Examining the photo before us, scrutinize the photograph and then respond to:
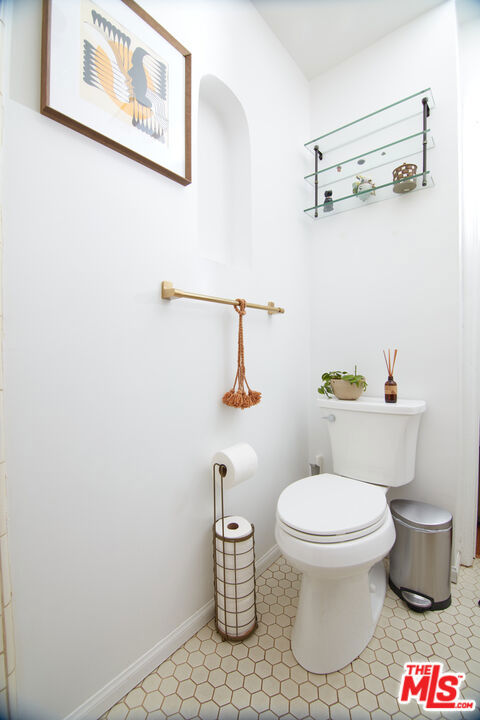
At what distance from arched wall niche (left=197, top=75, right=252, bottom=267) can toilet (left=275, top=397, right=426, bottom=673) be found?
92cm

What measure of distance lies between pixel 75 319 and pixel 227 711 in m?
1.13

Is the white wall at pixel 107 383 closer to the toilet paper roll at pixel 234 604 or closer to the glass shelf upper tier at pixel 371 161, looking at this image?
the toilet paper roll at pixel 234 604

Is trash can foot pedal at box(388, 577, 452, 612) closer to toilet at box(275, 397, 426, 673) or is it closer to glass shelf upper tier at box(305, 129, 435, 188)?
toilet at box(275, 397, 426, 673)

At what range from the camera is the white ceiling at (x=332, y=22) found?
4.85 feet

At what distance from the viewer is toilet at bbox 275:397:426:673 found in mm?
954

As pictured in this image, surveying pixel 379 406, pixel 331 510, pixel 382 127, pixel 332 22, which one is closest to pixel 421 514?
pixel 379 406

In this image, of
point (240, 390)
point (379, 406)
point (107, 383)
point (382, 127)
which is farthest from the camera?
point (382, 127)

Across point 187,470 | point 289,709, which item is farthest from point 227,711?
point 187,470

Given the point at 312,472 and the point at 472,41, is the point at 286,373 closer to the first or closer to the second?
the point at 312,472

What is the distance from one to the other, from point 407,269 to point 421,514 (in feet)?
3.48

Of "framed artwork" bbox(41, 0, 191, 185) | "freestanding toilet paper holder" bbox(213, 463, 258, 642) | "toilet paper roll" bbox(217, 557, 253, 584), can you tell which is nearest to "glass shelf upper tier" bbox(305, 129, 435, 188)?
"framed artwork" bbox(41, 0, 191, 185)

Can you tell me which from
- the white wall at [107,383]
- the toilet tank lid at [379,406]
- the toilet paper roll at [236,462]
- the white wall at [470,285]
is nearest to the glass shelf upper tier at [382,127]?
the white wall at [470,285]

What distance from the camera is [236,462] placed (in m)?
1.17

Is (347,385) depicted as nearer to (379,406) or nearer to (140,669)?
(379,406)
